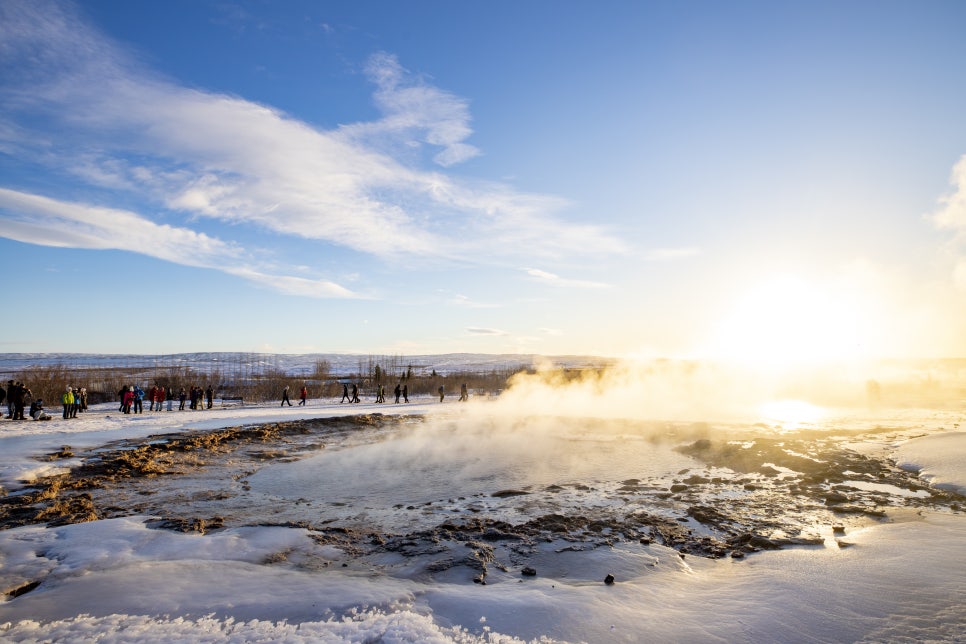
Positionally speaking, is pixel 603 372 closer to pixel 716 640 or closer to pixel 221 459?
pixel 221 459

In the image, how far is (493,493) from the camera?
8.83m

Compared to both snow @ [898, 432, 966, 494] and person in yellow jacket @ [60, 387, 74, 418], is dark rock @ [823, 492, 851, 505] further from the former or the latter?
person in yellow jacket @ [60, 387, 74, 418]

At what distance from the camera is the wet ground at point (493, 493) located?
639cm

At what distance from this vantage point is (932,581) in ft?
16.3

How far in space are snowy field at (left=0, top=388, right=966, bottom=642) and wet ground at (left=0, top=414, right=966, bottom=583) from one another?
7cm

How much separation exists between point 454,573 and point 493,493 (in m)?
3.53

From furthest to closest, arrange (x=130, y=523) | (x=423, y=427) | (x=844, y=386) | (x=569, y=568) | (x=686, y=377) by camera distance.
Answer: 1. (x=686, y=377)
2. (x=844, y=386)
3. (x=423, y=427)
4. (x=130, y=523)
5. (x=569, y=568)

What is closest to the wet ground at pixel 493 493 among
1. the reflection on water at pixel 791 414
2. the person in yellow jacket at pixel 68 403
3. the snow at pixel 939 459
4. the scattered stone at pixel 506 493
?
the scattered stone at pixel 506 493

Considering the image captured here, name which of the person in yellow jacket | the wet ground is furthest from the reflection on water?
the person in yellow jacket

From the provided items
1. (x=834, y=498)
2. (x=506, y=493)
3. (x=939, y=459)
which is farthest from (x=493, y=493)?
(x=939, y=459)

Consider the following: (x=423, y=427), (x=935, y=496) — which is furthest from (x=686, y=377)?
(x=935, y=496)

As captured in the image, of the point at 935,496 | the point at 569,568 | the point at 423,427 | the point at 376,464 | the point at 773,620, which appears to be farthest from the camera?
the point at 423,427

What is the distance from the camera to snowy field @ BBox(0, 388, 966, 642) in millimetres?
4109

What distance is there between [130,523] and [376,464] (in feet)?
17.2
